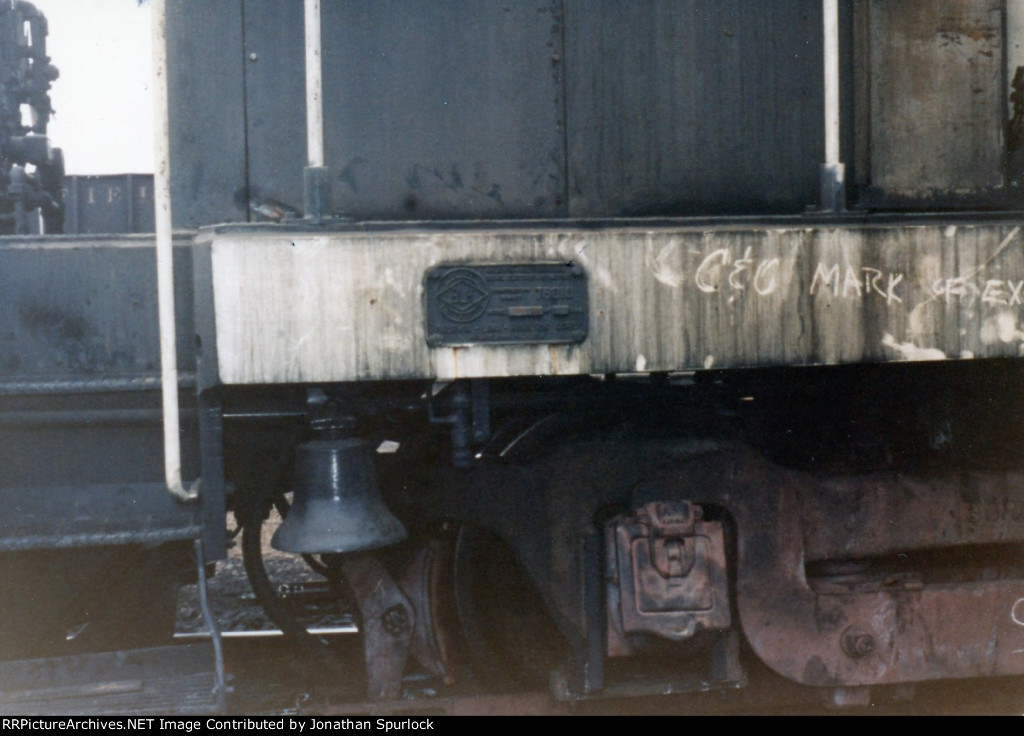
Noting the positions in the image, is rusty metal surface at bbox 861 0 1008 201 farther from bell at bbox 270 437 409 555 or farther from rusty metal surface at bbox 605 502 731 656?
bell at bbox 270 437 409 555

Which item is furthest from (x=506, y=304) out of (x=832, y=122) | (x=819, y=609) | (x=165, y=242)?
(x=819, y=609)

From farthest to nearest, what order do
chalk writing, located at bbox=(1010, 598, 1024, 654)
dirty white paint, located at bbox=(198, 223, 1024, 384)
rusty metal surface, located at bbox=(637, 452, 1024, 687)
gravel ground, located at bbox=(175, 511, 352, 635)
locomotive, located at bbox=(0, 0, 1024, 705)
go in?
1. gravel ground, located at bbox=(175, 511, 352, 635)
2. chalk writing, located at bbox=(1010, 598, 1024, 654)
3. rusty metal surface, located at bbox=(637, 452, 1024, 687)
4. locomotive, located at bbox=(0, 0, 1024, 705)
5. dirty white paint, located at bbox=(198, 223, 1024, 384)

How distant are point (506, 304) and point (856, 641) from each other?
1310 mm

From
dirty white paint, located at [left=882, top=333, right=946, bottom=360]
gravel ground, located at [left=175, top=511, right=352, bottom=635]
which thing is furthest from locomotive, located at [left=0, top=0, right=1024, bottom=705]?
gravel ground, located at [left=175, top=511, right=352, bottom=635]

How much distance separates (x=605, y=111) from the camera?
2.62 meters

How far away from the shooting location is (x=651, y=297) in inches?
81.3

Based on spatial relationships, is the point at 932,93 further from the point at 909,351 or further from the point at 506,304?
the point at 506,304

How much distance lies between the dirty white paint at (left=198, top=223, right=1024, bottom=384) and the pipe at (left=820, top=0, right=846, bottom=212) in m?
0.11

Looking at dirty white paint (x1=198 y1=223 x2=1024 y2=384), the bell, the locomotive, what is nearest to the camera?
dirty white paint (x1=198 y1=223 x2=1024 y2=384)

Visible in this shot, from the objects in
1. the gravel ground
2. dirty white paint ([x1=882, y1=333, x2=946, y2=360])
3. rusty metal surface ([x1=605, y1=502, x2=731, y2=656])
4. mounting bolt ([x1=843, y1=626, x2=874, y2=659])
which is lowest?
the gravel ground

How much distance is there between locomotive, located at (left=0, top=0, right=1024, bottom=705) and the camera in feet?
6.75
